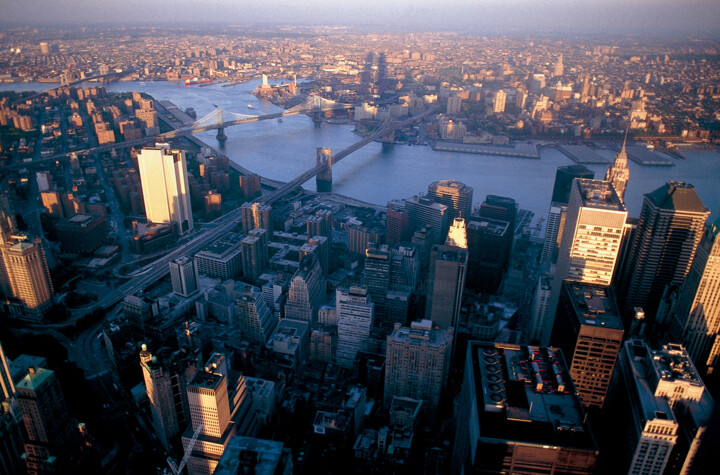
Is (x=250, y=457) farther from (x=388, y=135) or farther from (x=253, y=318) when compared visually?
(x=388, y=135)

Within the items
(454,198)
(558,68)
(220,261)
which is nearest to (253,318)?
(220,261)

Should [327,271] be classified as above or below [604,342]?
below

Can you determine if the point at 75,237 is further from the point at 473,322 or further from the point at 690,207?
the point at 690,207

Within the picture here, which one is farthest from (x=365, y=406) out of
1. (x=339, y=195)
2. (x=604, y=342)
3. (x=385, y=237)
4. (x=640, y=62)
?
(x=640, y=62)

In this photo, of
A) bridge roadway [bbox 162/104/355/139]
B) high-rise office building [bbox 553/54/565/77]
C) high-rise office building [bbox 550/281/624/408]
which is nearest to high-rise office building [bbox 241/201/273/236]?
high-rise office building [bbox 550/281/624/408]

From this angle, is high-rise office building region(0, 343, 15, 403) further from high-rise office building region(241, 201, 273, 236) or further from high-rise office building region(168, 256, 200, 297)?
high-rise office building region(241, 201, 273, 236)

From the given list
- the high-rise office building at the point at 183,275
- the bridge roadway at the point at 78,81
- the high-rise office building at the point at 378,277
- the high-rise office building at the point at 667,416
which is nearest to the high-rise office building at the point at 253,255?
the high-rise office building at the point at 183,275
